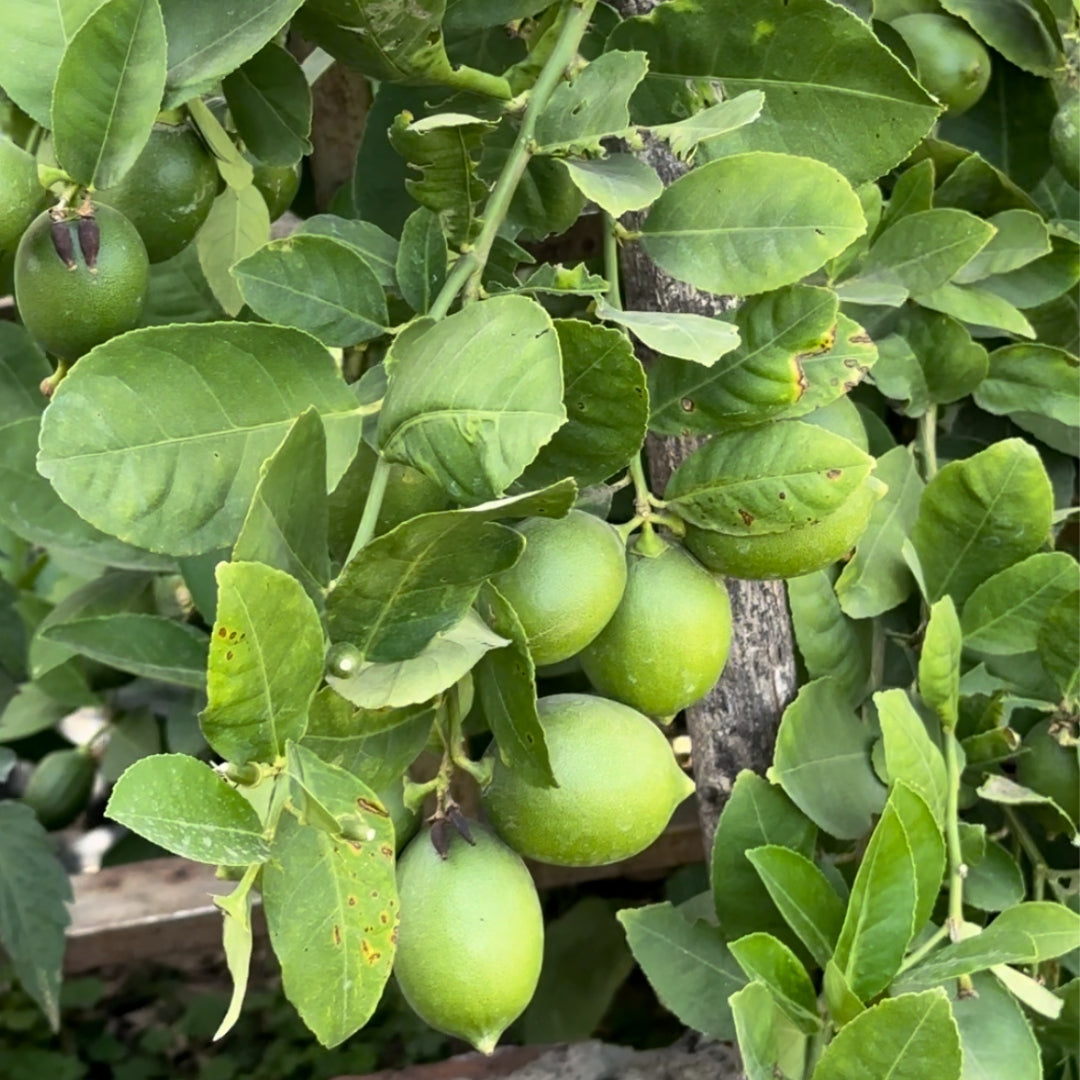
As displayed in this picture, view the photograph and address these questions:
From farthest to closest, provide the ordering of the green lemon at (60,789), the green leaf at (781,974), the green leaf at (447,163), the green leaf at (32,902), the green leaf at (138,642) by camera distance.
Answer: the green lemon at (60,789) → the green leaf at (32,902) → the green leaf at (138,642) → the green leaf at (781,974) → the green leaf at (447,163)

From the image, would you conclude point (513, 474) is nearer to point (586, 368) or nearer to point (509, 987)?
point (586, 368)

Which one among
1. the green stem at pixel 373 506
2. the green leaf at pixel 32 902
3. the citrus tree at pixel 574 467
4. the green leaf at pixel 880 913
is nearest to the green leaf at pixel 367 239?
the citrus tree at pixel 574 467

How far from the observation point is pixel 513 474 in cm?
35

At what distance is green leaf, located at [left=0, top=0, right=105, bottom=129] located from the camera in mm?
393

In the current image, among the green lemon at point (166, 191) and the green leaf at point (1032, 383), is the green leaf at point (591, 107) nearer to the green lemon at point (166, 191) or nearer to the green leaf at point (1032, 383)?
the green lemon at point (166, 191)

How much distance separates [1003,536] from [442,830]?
344 millimetres

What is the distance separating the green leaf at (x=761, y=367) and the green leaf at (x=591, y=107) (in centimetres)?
9

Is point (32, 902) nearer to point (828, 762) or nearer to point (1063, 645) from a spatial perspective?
point (828, 762)

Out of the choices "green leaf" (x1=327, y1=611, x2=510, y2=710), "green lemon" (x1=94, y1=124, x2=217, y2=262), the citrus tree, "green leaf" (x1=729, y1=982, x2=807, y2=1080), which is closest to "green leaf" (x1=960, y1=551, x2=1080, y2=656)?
the citrus tree

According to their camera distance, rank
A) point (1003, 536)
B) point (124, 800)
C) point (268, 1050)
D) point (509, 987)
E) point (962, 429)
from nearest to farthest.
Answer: point (124, 800) → point (509, 987) → point (1003, 536) → point (962, 429) → point (268, 1050)

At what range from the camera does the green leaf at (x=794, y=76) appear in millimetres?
473

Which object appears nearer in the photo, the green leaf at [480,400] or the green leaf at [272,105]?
the green leaf at [480,400]

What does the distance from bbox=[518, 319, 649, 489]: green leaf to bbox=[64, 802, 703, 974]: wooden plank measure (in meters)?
0.94

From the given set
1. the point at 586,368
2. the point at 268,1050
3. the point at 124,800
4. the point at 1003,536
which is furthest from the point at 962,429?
the point at 268,1050
